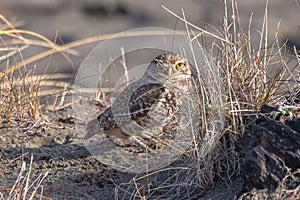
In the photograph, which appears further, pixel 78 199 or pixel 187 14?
pixel 187 14

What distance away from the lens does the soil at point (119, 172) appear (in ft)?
14.6

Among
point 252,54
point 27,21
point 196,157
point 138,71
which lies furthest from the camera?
point 27,21

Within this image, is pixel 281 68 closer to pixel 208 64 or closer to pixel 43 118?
pixel 208 64

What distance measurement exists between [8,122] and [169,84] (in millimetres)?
1229

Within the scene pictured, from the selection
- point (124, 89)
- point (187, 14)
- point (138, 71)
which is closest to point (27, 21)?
point (187, 14)

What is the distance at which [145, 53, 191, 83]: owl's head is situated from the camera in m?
6.33

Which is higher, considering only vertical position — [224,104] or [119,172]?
[224,104]

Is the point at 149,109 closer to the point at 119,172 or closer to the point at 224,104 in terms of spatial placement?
the point at 119,172

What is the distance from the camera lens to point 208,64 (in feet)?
16.6

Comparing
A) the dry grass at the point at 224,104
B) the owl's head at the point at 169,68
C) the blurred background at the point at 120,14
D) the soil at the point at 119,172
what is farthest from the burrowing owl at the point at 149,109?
the blurred background at the point at 120,14

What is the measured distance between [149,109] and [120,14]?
648 centimetres

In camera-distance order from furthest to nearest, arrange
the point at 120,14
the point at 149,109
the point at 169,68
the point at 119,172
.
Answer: the point at 120,14
the point at 169,68
the point at 149,109
the point at 119,172

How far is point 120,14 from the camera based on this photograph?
40.9 ft

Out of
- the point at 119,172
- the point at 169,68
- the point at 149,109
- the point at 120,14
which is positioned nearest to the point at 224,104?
the point at 119,172
